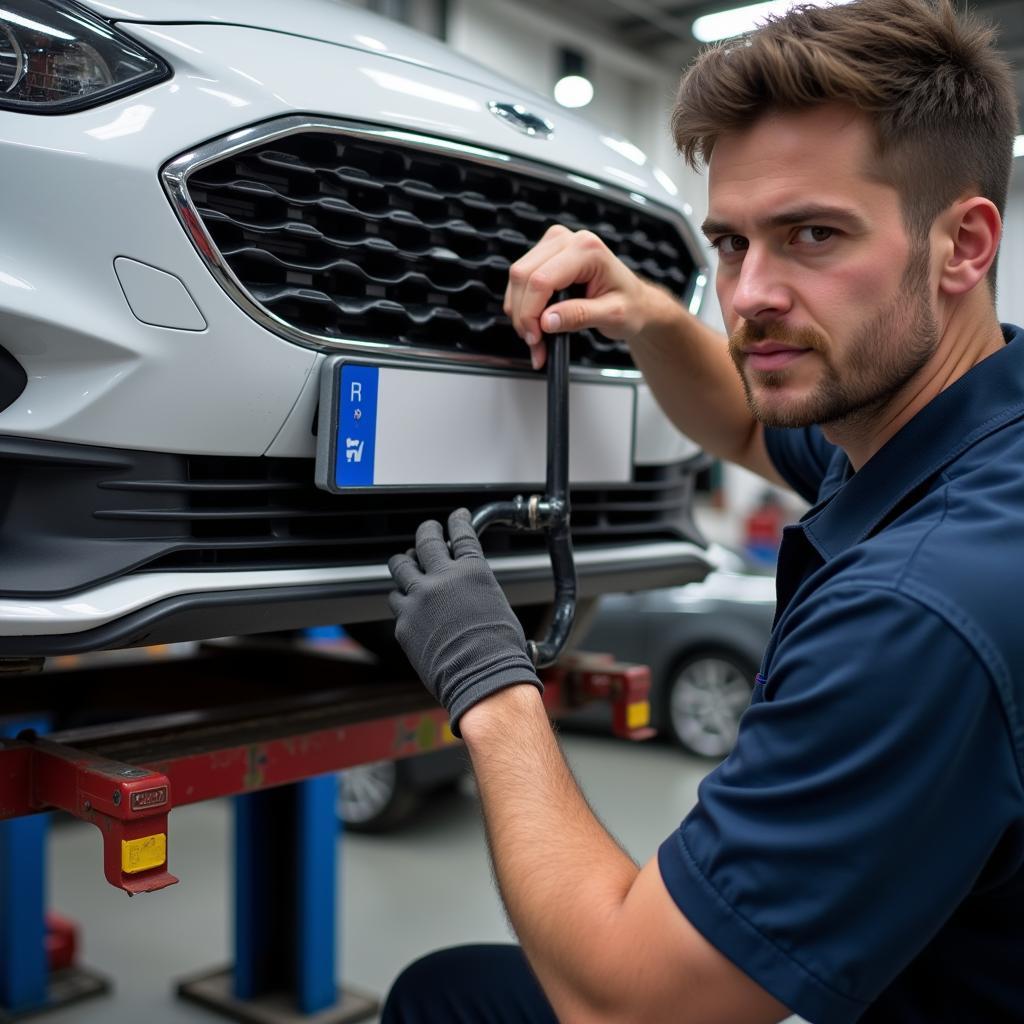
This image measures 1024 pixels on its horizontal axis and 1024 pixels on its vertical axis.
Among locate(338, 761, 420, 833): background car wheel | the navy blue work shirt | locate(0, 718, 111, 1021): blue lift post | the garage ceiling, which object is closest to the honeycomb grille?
the navy blue work shirt

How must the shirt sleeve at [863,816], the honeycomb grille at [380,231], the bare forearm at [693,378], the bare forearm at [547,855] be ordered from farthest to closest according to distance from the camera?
the bare forearm at [693,378]
the honeycomb grille at [380,231]
the bare forearm at [547,855]
the shirt sleeve at [863,816]

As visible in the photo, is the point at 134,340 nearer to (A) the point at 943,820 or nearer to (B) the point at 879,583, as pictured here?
(B) the point at 879,583

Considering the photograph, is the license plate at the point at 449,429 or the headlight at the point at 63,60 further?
the license plate at the point at 449,429

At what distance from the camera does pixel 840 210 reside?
1.03 m

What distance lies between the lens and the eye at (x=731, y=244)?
1178mm

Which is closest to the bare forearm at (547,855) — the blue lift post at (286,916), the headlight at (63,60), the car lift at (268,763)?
the car lift at (268,763)

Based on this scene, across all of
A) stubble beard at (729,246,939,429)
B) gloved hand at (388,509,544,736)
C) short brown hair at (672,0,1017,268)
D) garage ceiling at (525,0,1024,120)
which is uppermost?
garage ceiling at (525,0,1024,120)

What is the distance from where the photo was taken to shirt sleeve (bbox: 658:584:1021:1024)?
814 mm

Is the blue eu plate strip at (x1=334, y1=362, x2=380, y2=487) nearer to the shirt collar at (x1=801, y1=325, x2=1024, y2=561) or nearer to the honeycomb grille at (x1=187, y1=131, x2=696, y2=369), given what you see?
the honeycomb grille at (x1=187, y1=131, x2=696, y2=369)

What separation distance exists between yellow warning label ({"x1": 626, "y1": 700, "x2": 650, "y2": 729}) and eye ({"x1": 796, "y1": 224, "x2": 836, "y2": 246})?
119cm

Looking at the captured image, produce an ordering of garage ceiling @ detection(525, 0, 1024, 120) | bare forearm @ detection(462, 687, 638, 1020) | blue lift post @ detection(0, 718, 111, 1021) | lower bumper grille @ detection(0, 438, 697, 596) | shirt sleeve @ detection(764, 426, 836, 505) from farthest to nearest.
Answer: garage ceiling @ detection(525, 0, 1024, 120)
blue lift post @ detection(0, 718, 111, 1021)
shirt sleeve @ detection(764, 426, 836, 505)
lower bumper grille @ detection(0, 438, 697, 596)
bare forearm @ detection(462, 687, 638, 1020)

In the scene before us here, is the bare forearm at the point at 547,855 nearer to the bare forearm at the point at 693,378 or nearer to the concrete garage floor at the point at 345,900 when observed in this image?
the bare forearm at the point at 693,378

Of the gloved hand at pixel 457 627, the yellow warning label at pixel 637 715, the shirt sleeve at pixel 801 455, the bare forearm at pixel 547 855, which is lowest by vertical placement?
the yellow warning label at pixel 637 715

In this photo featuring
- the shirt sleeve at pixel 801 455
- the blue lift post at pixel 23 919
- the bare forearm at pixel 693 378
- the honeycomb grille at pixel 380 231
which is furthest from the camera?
the blue lift post at pixel 23 919
